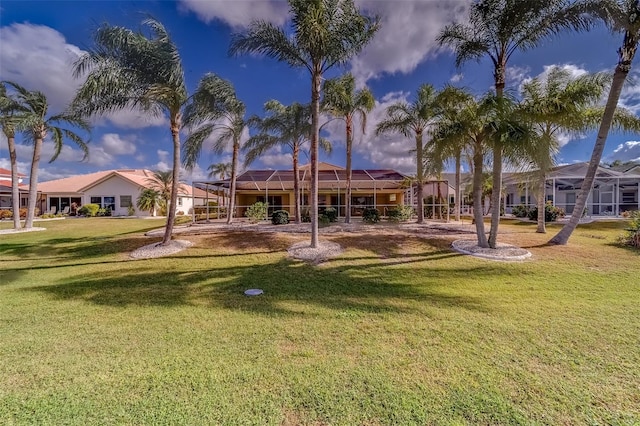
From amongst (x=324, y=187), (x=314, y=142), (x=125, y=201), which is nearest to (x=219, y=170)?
(x=125, y=201)

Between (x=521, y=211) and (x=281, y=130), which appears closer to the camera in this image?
(x=281, y=130)

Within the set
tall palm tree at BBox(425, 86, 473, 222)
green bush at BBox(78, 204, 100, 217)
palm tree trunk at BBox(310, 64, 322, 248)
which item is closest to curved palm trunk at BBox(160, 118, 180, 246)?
palm tree trunk at BBox(310, 64, 322, 248)

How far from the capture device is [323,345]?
13.7 ft

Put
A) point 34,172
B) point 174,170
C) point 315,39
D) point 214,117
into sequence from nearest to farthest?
point 315,39 → point 174,170 → point 214,117 → point 34,172

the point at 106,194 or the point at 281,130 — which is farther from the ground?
the point at 281,130

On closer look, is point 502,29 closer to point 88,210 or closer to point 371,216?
point 371,216

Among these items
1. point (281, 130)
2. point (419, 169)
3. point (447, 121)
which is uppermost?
point (281, 130)

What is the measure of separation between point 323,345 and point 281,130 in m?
14.8

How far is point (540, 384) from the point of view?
3.26 meters

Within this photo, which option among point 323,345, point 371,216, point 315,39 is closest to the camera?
point 323,345

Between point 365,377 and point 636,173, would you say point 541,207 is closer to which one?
point 365,377

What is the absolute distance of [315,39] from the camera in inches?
379

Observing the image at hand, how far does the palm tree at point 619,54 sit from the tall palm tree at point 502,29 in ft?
1.93

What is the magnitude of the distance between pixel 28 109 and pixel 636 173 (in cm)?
4391
